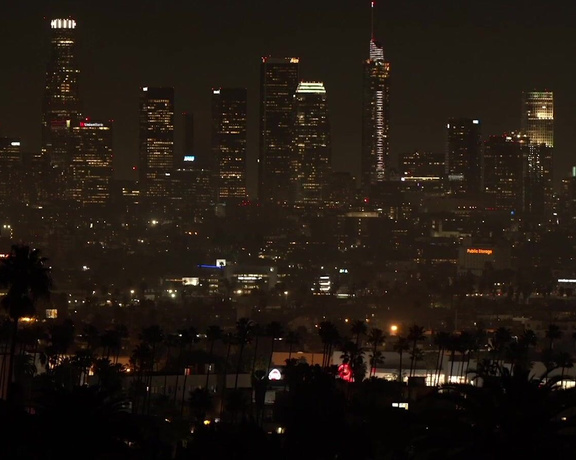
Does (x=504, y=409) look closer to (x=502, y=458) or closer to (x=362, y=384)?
(x=502, y=458)

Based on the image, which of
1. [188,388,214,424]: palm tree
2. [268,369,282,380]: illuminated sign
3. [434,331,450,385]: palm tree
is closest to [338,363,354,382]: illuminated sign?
[268,369,282,380]: illuminated sign

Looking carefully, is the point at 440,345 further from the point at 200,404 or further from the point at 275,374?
the point at 200,404

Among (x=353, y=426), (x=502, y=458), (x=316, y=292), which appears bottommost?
(x=316, y=292)

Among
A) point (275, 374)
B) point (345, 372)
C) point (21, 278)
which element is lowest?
point (275, 374)

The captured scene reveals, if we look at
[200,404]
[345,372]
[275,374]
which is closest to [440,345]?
[275,374]

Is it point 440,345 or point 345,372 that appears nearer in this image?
point 345,372

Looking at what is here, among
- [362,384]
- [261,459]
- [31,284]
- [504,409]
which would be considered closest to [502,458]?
[504,409]

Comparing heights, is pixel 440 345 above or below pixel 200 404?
below

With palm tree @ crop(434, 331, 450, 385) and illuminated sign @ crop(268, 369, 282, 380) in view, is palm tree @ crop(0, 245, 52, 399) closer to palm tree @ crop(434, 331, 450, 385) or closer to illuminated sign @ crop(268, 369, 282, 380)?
illuminated sign @ crop(268, 369, 282, 380)
